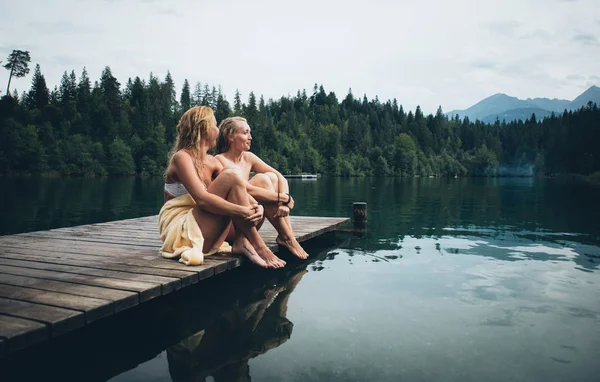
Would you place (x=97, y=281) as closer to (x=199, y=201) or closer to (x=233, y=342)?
(x=199, y=201)

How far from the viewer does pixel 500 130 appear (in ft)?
597

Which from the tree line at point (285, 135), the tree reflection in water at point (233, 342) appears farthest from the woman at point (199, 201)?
the tree line at point (285, 135)

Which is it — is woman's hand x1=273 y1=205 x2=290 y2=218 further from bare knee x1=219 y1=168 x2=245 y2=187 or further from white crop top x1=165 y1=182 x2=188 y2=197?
white crop top x1=165 y1=182 x2=188 y2=197

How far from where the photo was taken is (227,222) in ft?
19.3

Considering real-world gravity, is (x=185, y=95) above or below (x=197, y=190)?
above

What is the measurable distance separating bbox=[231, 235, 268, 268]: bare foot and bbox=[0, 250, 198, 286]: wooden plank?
1059 mm

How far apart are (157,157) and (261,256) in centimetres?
9011

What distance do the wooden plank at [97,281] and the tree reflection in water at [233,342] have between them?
2.02 ft

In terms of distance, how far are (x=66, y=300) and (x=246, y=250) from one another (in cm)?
259

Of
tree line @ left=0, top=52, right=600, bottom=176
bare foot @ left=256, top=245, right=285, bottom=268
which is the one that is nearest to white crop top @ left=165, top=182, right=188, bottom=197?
bare foot @ left=256, top=245, right=285, bottom=268

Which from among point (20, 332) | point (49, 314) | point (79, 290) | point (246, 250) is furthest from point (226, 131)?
point (20, 332)

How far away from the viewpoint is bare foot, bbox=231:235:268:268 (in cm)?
605

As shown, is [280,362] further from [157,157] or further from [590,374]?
[157,157]

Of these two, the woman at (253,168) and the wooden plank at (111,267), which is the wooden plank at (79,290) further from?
the woman at (253,168)
